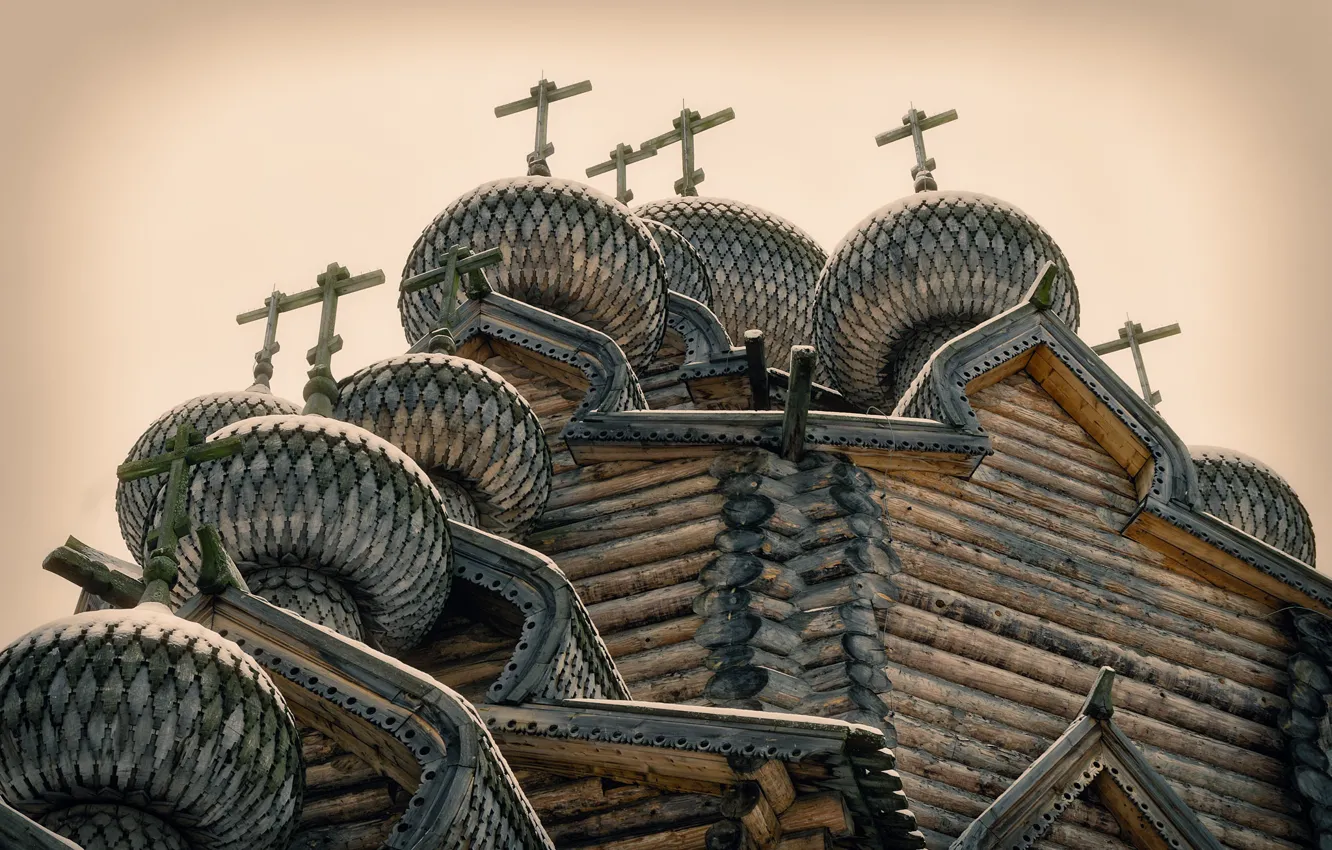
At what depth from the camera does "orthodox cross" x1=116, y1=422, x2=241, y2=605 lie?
7832mm

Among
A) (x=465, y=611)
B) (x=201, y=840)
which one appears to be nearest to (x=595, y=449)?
(x=465, y=611)

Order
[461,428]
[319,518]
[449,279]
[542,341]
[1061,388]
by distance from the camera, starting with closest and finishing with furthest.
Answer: [319,518], [461,428], [449,279], [1061,388], [542,341]

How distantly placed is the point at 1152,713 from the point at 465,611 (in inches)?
152

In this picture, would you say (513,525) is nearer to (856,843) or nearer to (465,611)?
(465,611)

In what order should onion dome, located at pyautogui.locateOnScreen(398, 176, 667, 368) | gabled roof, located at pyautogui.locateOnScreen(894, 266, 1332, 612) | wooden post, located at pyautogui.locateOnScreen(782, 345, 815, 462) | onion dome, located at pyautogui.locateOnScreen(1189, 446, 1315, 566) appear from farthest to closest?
onion dome, located at pyautogui.locateOnScreen(1189, 446, 1315, 566) → onion dome, located at pyautogui.locateOnScreen(398, 176, 667, 368) → gabled roof, located at pyautogui.locateOnScreen(894, 266, 1332, 612) → wooden post, located at pyautogui.locateOnScreen(782, 345, 815, 462)

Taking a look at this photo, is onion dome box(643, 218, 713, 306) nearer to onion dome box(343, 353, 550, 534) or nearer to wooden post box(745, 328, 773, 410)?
wooden post box(745, 328, 773, 410)

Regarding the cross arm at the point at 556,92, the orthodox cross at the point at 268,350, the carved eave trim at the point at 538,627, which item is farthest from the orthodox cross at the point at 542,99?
the carved eave trim at the point at 538,627

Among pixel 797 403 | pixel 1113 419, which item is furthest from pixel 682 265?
pixel 797 403

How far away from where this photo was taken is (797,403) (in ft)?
39.8

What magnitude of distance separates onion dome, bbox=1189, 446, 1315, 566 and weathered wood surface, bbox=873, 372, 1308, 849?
3.84 meters

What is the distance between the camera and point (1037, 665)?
38.0 ft

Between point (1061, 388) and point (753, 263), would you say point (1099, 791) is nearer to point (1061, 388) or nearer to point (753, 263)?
point (1061, 388)

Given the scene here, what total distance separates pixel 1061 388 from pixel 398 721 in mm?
6864

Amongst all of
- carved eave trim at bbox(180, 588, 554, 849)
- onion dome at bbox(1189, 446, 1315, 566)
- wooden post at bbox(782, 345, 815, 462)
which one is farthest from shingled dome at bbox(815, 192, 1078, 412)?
carved eave trim at bbox(180, 588, 554, 849)
